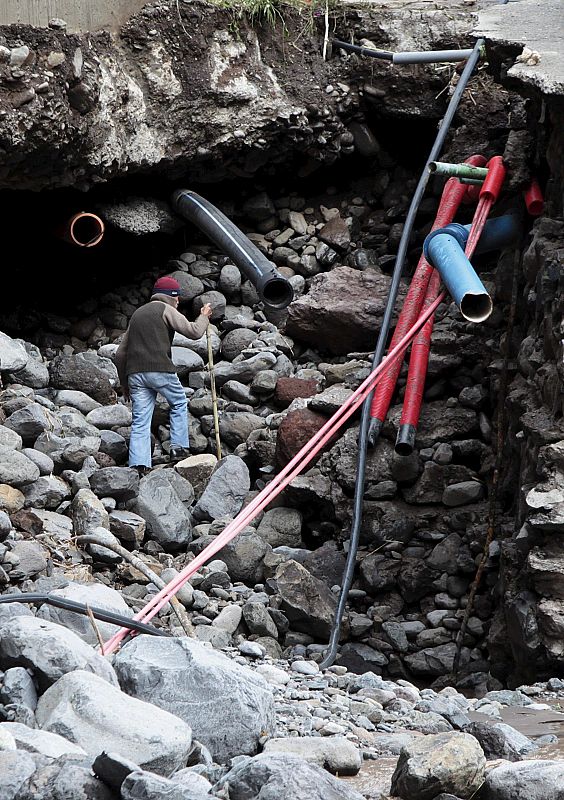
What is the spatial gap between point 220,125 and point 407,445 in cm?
328

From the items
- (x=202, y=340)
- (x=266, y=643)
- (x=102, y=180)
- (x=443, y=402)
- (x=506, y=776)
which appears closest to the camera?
(x=506, y=776)

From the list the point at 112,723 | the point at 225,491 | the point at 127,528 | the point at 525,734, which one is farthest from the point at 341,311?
the point at 112,723

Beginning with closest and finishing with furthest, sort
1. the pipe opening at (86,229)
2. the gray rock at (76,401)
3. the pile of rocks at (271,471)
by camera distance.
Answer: the pile of rocks at (271,471) < the gray rock at (76,401) < the pipe opening at (86,229)

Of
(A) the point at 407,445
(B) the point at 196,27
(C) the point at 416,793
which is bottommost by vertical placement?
(C) the point at 416,793

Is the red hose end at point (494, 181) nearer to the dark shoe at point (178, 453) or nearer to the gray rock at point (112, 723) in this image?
the dark shoe at point (178, 453)

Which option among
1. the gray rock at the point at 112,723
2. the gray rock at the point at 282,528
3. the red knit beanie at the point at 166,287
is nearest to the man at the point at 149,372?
the red knit beanie at the point at 166,287

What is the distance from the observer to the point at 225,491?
23.5 ft

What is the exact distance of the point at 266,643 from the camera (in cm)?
561

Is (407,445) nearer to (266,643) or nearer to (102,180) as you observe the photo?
(266,643)

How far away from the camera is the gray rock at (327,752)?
121 inches

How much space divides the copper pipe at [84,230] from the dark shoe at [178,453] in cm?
187

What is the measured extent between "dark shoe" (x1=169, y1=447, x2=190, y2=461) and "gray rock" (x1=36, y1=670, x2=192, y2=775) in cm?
469

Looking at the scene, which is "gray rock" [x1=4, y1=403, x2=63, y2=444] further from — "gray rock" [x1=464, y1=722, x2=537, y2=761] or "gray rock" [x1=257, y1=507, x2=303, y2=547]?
"gray rock" [x1=464, y1=722, x2=537, y2=761]

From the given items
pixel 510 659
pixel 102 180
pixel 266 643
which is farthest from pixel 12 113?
pixel 510 659
